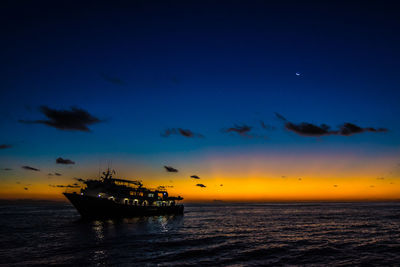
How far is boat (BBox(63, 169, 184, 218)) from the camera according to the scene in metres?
77.2

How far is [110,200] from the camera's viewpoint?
80625mm

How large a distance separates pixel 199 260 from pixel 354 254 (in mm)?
19721

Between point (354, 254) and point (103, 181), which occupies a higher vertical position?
point (103, 181)

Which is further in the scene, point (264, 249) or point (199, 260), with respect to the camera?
point (264, 249)

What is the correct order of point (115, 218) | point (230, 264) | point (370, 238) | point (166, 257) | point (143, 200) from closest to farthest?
point (230, 264) → point (166, 257) → point (370, 238) → point (115, 218) → point (143, 200)

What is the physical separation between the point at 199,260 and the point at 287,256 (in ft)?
36.0

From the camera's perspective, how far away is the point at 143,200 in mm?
100250

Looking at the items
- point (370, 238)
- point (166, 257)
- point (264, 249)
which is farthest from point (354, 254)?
point (166, 257)

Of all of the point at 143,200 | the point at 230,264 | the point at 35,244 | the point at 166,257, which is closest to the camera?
the point at 230,264

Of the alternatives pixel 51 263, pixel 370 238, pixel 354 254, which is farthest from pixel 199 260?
pixel 370 238

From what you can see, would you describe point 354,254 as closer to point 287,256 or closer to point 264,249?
point 287,256

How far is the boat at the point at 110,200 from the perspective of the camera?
7719 centimetres

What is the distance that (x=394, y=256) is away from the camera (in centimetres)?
3123

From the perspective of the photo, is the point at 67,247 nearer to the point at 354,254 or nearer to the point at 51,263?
the point at 51,263
